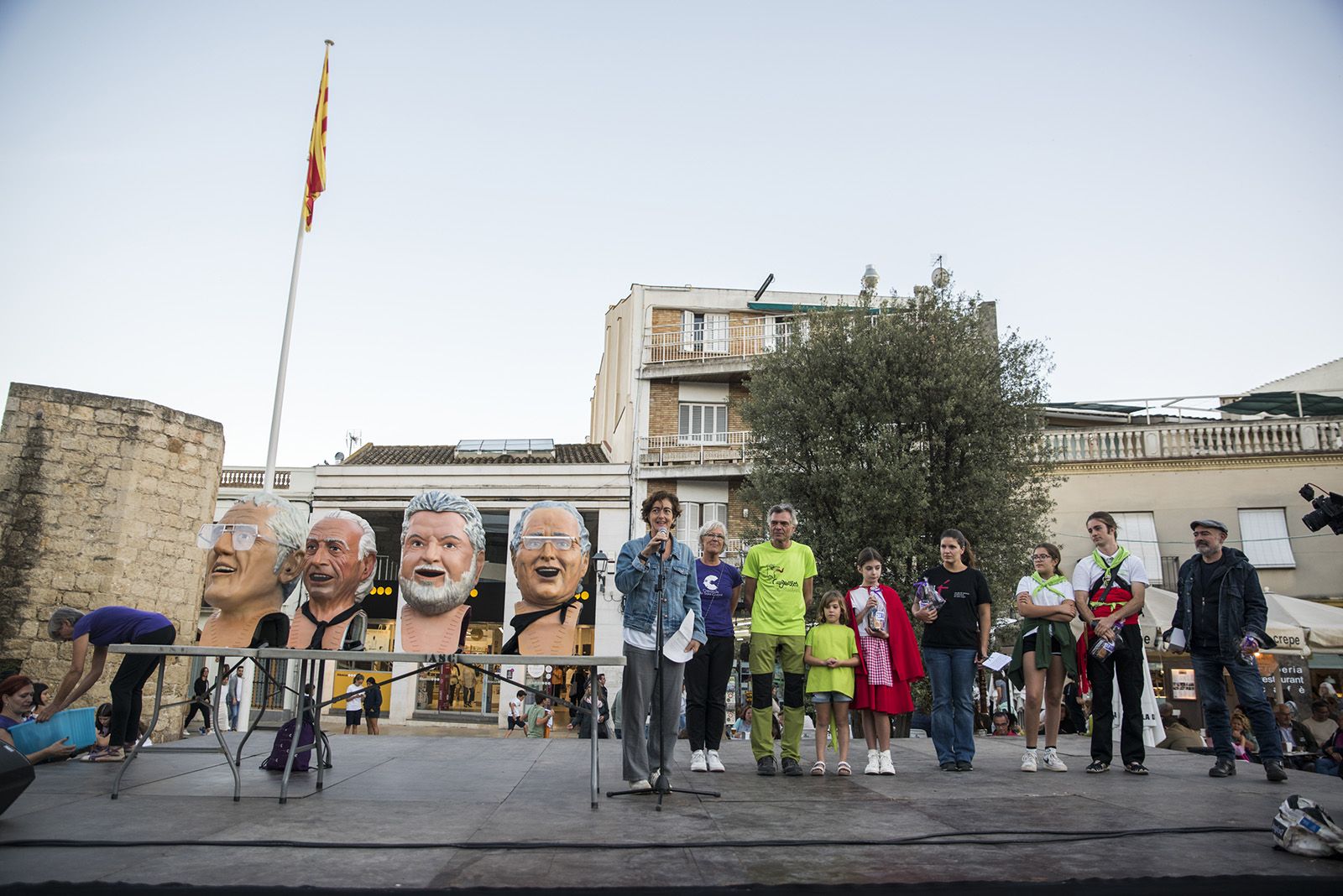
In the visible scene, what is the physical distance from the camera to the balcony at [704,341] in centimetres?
2916

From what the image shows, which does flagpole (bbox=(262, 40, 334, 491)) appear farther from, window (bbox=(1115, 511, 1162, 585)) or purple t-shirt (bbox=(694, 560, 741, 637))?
window (bbox=(1115, 511, 1162, 585))

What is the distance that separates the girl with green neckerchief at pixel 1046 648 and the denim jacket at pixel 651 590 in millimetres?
2888

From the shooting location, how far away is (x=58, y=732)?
6770 mm

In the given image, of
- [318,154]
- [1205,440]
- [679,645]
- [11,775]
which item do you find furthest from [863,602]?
[1205,440]

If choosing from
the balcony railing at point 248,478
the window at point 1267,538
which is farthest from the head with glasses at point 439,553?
the balcony railing at point 248,478

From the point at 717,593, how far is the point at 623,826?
283 cm

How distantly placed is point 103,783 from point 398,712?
19.6 m

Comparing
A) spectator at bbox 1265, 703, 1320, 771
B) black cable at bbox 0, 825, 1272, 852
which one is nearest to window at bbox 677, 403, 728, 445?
spectator at bbox 1265, 703, 1320, 771

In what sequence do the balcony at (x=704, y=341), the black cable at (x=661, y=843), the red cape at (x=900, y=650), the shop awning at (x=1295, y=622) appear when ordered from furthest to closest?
the balcony at (x=704, y=341), the shop awning at (x=1295, y=622), the red cape at (x=900, y=650), the black cable at (x=661, y=843)

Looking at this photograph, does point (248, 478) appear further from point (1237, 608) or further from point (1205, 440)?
point (1205, 440)

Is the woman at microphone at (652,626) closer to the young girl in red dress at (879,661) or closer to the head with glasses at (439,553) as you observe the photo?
the head with glasses at (439,553)

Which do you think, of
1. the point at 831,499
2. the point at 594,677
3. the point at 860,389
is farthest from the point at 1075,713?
the point at 594,677

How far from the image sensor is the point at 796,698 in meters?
6.63

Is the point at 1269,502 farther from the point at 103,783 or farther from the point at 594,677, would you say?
the point at 103,783
